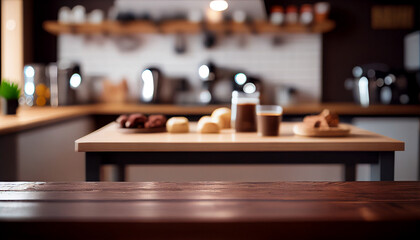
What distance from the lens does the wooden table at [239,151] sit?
1.77m

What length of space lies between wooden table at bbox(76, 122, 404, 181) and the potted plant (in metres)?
1.18

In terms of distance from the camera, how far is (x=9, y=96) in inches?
110

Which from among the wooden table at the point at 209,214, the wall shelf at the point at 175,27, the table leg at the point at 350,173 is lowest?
the table leg at the point at 350,173

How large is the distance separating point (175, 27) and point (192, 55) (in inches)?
15.0

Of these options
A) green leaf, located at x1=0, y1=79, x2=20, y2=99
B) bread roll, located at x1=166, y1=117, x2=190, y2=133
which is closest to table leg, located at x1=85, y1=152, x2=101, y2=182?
bread roll, located at x1=166, y1=117, x2=190, y2=133

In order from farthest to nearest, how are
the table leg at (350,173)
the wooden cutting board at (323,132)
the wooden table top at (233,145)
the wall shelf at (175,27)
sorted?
the wall shelf at (175,27), the table leg at (350,173), the wooden cutting board at (323,132), the wooden table top at (233,145)

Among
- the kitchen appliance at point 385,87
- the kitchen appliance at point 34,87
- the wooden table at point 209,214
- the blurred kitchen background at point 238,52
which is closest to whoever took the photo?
the wooden table at point 209,214

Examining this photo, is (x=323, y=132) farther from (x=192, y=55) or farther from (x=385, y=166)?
(x=192, y=55)

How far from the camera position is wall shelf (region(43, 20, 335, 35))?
406cm

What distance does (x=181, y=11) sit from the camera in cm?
410

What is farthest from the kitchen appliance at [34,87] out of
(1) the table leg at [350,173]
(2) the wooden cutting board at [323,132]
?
(2) the wooden cutting board at [323,132]

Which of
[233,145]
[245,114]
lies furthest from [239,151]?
[245,114]

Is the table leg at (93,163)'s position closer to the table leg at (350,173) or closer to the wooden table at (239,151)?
the wooden table at (239,151)

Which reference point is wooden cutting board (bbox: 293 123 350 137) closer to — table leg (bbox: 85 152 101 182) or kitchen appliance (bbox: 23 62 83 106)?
table leg (bbox: 85 152 101 182)
